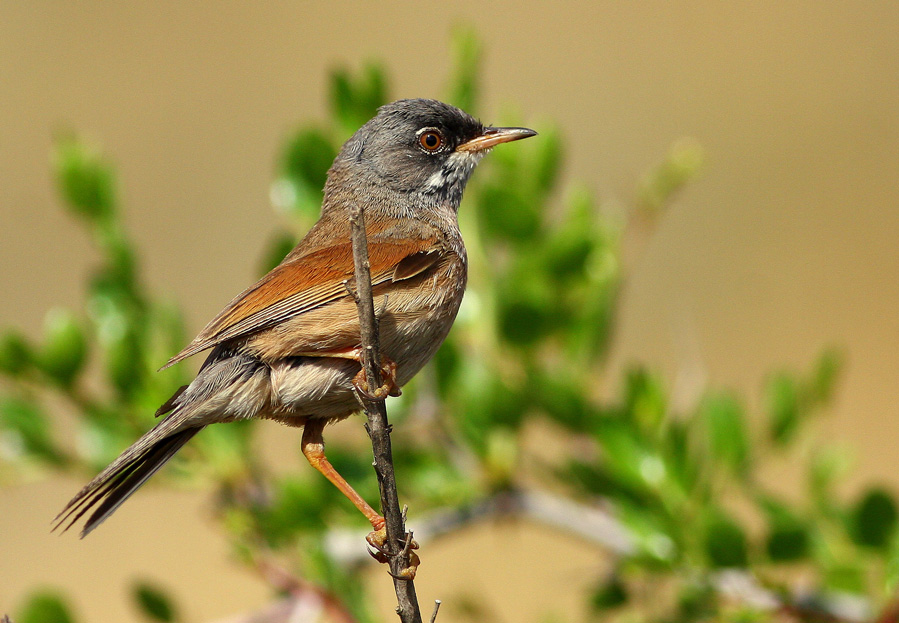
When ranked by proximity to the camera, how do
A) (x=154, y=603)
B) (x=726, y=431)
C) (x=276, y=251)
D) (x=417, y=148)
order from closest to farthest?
(x=726, y=431), (x=154, y=603), (x=276, y=251), (x=417, y=148)

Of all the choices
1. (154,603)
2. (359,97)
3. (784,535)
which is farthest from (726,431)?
(154,603)

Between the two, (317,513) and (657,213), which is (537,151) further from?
(317,513)

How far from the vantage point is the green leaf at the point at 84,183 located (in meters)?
4.02

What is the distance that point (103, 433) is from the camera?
12.7ft

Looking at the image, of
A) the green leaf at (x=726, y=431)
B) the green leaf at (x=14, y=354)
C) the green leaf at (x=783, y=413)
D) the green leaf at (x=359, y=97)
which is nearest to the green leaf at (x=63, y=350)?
the green leaf at (x=14, y=354)

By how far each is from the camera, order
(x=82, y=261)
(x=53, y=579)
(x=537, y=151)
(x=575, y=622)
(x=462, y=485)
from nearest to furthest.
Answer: (x=462, y=485) < (x=537, y=151) < (x=575, y=622) < (x=53, y=579) < (x=82, y=261)

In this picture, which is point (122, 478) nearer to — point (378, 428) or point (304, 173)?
point (378, 428)

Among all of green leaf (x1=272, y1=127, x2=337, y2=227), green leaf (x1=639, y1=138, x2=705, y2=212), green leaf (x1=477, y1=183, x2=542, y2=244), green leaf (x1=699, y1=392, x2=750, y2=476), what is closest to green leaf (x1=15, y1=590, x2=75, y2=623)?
green leaf (x1=272, y1=127, x2=337, y2=227)

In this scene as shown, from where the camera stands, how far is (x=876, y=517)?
3465mm

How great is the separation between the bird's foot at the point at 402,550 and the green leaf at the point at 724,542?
1040 millimetres

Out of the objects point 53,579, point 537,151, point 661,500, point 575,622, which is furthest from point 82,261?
point 661,500

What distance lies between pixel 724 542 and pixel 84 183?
9.49ft

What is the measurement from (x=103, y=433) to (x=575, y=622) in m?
3.76

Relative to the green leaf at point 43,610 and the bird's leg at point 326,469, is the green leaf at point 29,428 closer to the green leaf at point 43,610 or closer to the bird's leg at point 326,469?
the green leaf at point 43,610
